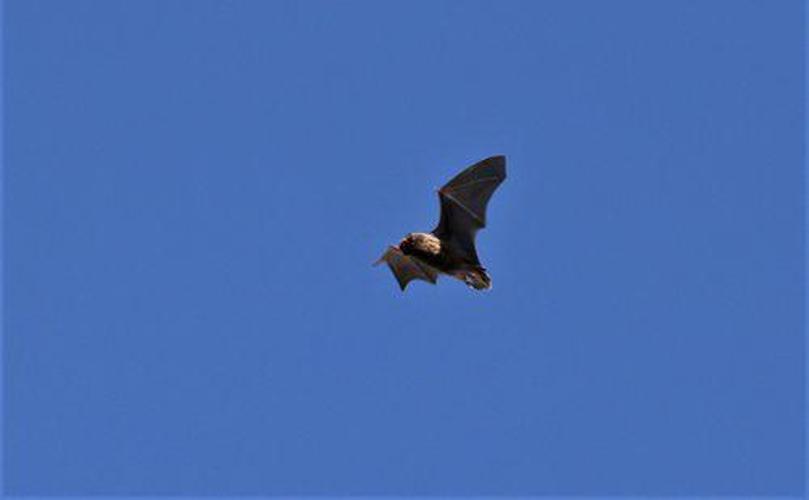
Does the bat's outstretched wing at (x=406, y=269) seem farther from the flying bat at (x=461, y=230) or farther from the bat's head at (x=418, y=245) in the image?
the bat's head at (x=418, y=245)

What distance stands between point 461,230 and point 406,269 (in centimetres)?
218

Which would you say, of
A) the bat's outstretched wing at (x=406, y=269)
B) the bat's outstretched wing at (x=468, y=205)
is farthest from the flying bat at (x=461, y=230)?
the bat's outstretched wing at (x=406, y=269)

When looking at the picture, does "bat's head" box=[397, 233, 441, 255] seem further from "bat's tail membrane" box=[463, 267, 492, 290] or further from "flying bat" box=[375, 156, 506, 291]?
"bat's tail membrane" box=[463, 267, 492, 290]

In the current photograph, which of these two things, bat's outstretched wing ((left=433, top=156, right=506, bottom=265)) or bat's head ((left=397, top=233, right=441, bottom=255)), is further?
bat's outstretched wing ((left=433, top=156, right=506, bottom=265))

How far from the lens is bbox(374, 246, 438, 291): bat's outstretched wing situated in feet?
80.3

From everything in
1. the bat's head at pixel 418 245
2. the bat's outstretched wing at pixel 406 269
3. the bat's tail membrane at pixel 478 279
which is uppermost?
the bat's outstretched wing at pixel 406 269

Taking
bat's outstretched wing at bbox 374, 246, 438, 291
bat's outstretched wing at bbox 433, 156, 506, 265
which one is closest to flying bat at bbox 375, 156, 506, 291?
bat's outstretched wing at bbox 433, 156, 506, 265

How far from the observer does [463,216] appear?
76.0 ft

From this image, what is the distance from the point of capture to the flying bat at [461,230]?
75.1 ft

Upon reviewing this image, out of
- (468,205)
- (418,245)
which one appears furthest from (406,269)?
(468,205)

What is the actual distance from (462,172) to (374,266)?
2.35 meters

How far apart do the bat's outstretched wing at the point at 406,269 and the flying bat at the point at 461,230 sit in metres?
0.98

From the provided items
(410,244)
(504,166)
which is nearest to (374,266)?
(410,244)

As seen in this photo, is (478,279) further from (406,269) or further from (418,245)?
(406,269)
